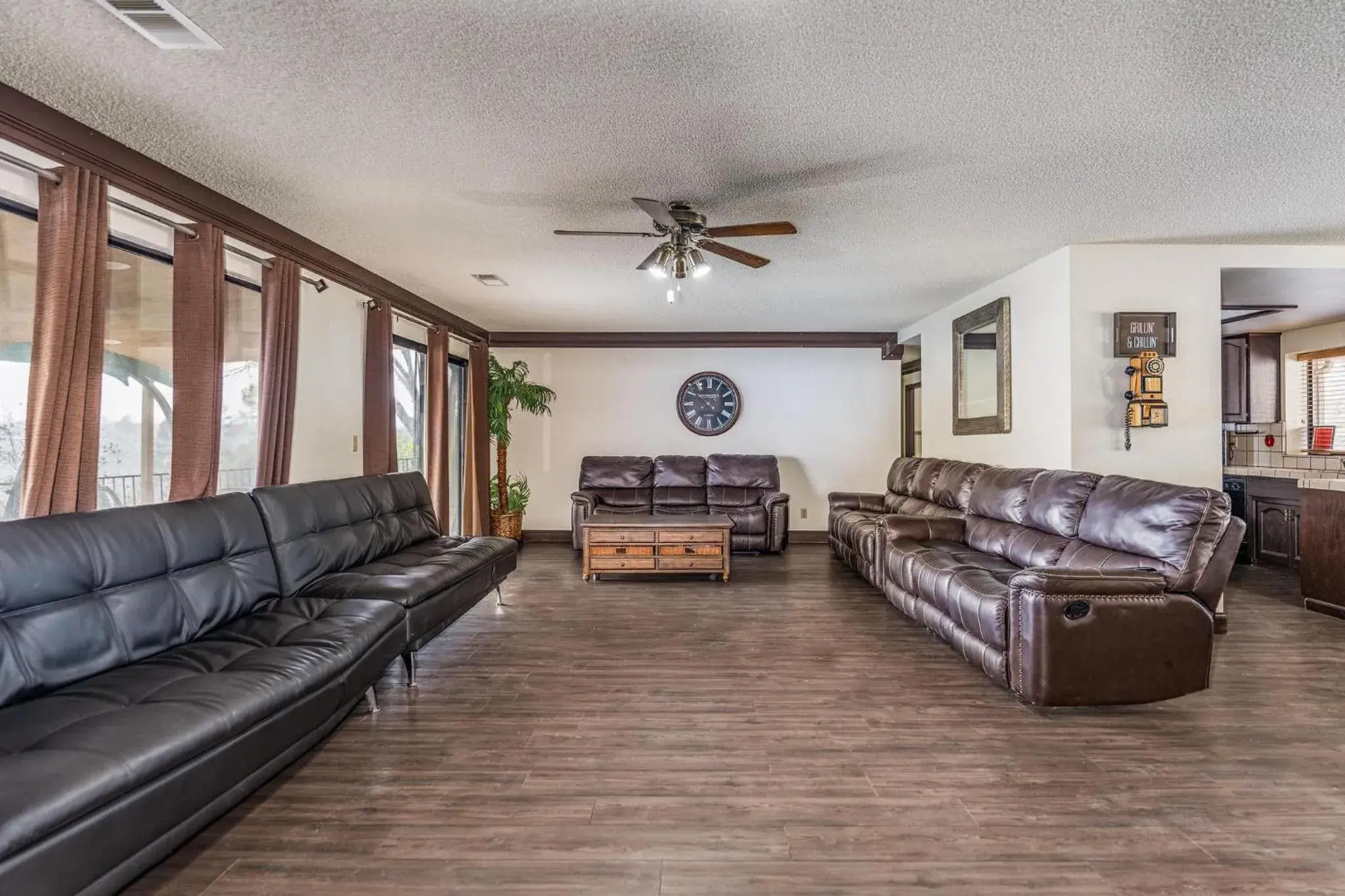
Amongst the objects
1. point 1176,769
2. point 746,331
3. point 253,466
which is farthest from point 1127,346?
point 253,466

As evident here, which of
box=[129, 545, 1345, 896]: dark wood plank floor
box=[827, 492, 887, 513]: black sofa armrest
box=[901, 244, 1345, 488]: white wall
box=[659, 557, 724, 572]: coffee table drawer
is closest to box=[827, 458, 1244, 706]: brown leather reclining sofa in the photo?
box=[129, 545, 1345, 896]: dark wood plank floor

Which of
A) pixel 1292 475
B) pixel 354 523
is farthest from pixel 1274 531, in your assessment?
pixel 354 523

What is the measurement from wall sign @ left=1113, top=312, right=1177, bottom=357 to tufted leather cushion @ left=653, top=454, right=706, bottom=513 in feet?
13.5

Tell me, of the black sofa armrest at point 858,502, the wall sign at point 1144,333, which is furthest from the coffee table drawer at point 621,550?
the wall sign at point 1144,333

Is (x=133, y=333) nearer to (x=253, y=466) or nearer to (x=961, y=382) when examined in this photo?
(x=253, y=466)

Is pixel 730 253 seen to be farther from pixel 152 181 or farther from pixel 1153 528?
pixel 152 181

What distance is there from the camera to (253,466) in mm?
3805

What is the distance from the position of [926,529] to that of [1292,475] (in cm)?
335

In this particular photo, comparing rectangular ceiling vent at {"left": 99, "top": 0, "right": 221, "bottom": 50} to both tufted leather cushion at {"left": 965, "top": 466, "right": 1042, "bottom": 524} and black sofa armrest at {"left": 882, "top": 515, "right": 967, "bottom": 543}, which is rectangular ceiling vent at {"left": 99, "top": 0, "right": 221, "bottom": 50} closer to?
black sofa armrest at {"left": 882, "top": 515, "right": 967, "bottom": 543}

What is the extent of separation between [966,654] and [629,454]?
4.98 m

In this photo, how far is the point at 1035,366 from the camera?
4504 millimetres

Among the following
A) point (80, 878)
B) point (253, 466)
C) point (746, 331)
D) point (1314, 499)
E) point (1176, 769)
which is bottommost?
point (1176, 769)

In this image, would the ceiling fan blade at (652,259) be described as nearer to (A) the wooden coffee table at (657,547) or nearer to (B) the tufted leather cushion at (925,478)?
(A) the wooden coffee table at (657,547)

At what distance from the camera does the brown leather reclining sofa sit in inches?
106
